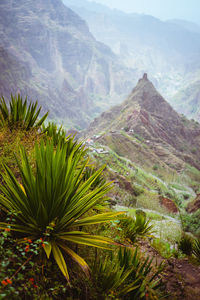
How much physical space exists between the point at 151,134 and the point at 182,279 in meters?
40.5

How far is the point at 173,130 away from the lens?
5034cm

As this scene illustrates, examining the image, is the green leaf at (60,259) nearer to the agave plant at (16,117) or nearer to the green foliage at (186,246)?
the agave plant at (16,117)

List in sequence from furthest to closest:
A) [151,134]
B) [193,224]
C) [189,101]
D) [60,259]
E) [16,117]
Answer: [189,101]
[151,134]
[193,224]
[16,117]
[60,259]

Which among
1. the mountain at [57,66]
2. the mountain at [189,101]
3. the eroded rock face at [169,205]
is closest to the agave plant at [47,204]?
the eroded rock face at [169,205]

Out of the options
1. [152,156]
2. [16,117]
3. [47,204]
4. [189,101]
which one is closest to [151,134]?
[152,156]

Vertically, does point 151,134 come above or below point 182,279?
above

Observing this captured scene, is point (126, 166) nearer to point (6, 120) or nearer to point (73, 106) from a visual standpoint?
point (6, 120)

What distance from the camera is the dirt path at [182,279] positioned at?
234cm

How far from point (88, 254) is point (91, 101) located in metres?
169

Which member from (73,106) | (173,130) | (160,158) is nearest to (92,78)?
(73,106)

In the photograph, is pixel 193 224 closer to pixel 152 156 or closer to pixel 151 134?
pixel 152 156

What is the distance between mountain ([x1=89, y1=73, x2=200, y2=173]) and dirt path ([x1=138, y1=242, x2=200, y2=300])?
1036 inches

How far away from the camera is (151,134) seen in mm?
41656

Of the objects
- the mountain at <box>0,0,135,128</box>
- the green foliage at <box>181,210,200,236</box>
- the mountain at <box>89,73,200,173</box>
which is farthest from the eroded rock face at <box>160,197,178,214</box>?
the mountain at <box>0,0,135,128</box>
